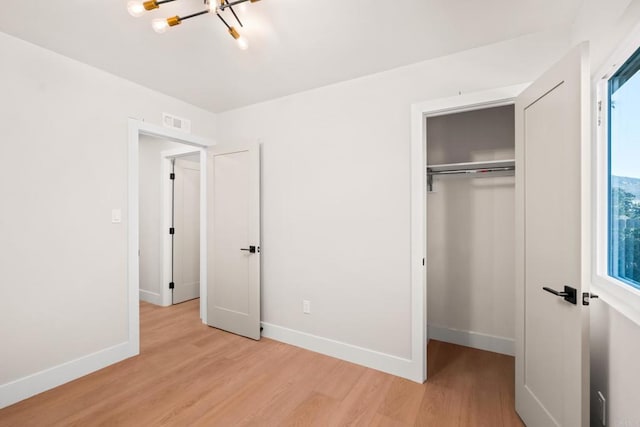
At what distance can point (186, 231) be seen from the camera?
448 cm

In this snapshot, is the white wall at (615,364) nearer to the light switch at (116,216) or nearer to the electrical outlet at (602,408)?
the electrical outlet at (602,408)

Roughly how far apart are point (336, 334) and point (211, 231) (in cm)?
192

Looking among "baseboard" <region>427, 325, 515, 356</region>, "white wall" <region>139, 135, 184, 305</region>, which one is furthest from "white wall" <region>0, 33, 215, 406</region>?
"baseboard" <region>427, 325, 515, 356</region>

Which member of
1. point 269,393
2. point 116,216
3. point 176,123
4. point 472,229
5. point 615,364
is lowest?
point 269,393

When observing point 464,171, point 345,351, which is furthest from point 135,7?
point 345,351

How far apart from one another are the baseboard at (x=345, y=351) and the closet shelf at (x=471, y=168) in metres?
1.80

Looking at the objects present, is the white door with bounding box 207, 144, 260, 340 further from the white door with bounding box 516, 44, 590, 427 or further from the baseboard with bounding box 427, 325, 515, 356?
the white door with bounding box 516, 44, 590, 427

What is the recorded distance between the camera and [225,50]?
2221mm

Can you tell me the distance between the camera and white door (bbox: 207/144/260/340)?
10.2ft

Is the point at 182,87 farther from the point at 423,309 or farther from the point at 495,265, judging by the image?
the point at 495,265

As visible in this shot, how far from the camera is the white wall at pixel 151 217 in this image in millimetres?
4258

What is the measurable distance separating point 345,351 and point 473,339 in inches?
53.0

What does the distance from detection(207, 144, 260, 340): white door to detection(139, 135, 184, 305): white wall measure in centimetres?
128

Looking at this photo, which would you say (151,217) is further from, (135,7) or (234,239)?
(135,7)
